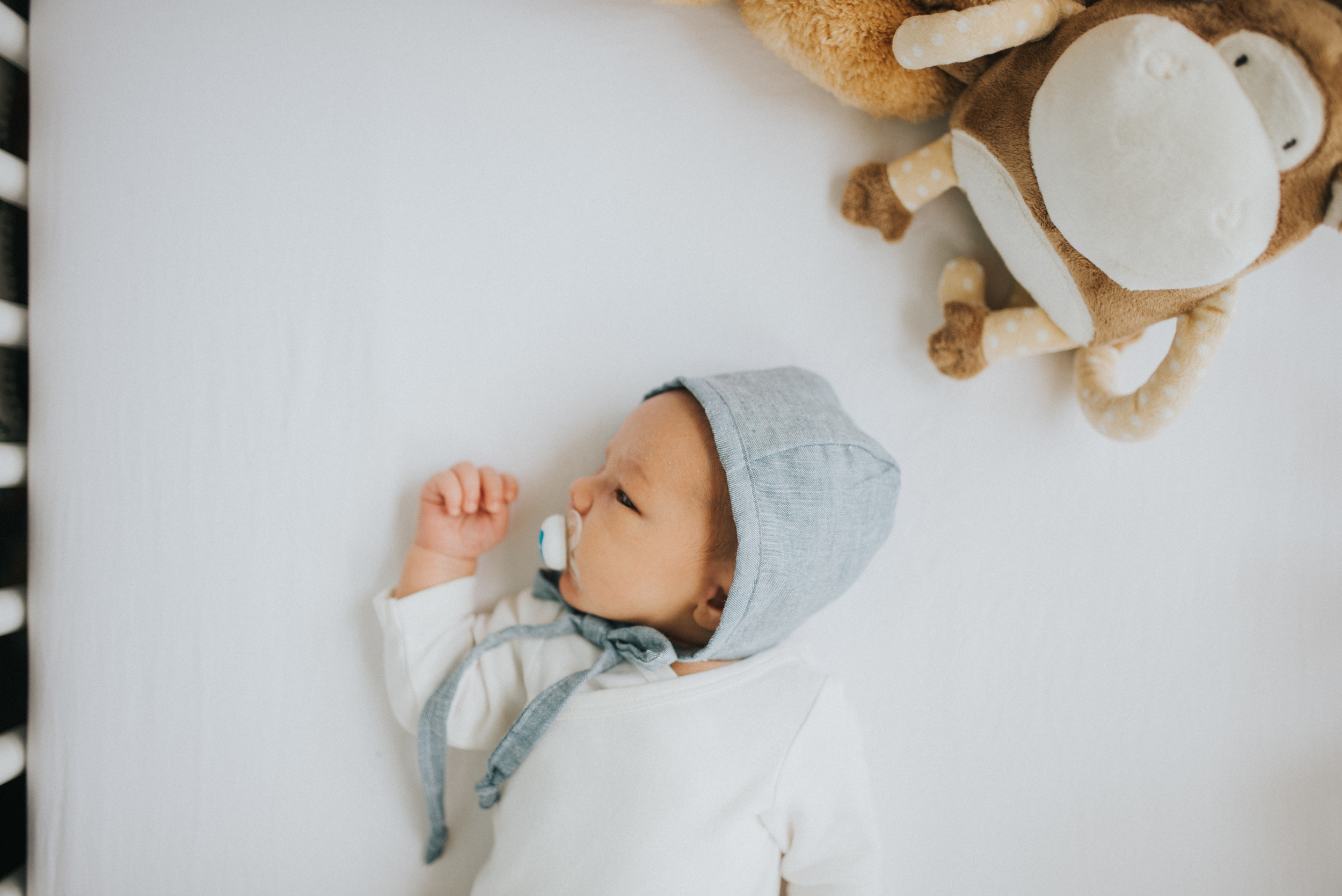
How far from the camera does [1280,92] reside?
560 millimetres

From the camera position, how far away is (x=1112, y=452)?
37.8 inches

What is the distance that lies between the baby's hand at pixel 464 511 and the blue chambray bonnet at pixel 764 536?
117 millimetres

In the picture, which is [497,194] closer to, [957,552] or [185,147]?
[185,147]

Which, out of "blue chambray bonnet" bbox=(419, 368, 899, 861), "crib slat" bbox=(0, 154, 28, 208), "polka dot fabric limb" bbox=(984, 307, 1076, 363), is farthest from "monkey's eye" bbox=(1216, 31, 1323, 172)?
"crib slat" bbox=(0, 154, 28, 208)

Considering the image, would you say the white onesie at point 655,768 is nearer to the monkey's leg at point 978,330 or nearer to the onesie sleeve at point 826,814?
the onesie sleeve at point 826,814

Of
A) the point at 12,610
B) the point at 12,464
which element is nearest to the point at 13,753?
the point at 12,610

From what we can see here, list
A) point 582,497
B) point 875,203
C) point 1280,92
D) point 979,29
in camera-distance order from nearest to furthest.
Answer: point 1280,92, point 979,29, point 582,497, point 875,203

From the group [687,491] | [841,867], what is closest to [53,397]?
[687,491]

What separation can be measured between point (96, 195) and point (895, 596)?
3.64 feet

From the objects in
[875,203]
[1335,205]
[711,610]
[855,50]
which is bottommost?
[711,610]

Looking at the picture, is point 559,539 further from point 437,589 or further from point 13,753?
point 13,753

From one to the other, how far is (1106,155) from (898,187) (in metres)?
0.28

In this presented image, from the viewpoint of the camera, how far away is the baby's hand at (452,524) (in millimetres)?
826

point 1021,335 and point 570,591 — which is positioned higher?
point 1021,335
